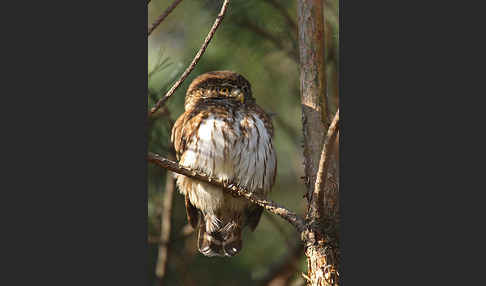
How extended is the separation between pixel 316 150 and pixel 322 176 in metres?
0.27

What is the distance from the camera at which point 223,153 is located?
3.38 m

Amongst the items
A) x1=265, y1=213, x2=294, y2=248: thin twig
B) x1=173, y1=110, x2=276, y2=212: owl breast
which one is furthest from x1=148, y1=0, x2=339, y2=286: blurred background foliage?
x1=173, y1=110, x2=276, y2=212: owl breast

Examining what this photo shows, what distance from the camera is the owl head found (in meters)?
3.51

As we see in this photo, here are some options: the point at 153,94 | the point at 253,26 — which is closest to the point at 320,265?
the point at 153,94

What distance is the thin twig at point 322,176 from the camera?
9.08ft

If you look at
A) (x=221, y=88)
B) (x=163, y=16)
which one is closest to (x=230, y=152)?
(x=221, y=88)

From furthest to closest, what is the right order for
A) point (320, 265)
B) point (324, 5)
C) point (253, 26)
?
1. point (253, 26)
2. point (324, 5)
3. point (320, 265)

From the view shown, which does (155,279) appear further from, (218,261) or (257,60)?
(257,60)

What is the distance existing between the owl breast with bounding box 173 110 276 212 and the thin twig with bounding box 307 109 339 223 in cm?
46

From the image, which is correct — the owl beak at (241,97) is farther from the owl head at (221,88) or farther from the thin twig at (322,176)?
the thin twig at (322,176)

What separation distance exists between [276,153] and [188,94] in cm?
61

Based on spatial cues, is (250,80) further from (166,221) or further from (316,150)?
(166,221)

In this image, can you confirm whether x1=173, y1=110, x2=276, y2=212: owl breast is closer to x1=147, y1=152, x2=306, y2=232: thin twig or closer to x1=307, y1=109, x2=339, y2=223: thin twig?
x1=147, y1=152, x2=306, y2=232: thin twig

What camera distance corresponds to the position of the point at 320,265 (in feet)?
9.82
